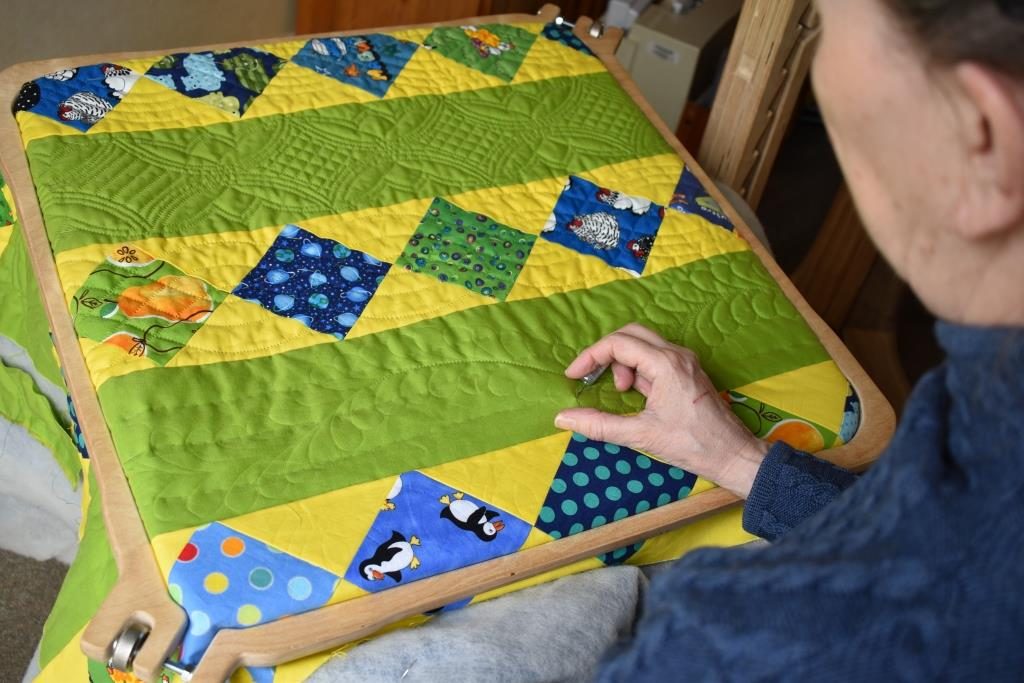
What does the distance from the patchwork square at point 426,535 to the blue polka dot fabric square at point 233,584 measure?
4 cm

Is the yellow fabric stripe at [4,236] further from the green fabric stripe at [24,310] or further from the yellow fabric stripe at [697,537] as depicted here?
the yellow fabric stripe at [697,537]

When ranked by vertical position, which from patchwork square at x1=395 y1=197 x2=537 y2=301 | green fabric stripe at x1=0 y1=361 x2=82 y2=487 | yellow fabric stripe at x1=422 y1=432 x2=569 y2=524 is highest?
patchwork square at x1=395 y1=197 x2=537 y2=301

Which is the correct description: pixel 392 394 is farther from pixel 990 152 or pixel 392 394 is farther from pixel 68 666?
pixel 990 152

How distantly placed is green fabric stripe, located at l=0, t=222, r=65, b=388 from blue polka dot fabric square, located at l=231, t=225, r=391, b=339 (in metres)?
0.25

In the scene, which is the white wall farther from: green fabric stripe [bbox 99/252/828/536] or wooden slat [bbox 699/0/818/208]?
green fabric stripe [bbox 99/252/828/536]

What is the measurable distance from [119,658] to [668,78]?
1657mm

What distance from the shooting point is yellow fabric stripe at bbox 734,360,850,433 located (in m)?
1.03

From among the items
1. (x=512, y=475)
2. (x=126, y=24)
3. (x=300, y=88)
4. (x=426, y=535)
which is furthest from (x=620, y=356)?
(x=126, y=24)

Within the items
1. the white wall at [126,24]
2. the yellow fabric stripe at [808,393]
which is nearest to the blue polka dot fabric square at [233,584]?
the yellow fabric stripe at [808,393]

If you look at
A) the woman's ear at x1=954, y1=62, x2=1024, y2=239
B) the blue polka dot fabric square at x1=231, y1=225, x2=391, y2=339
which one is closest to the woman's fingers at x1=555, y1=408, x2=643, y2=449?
the blue polka dot fabric square at x1=231, y1=225, x2=391, y2=339

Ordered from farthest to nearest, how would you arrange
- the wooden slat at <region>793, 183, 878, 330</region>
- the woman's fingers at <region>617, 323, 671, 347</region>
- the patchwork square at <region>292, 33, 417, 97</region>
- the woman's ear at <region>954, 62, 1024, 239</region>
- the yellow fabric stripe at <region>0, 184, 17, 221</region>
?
the wooden slat at <region>793, 183, 878, 330</region> → the patchwork square at <region>292, 33, 417, 97</region> → the yellow fabric stripe at <region>0, 184, 17, 221</region> → the woman's fingers at <region>617, 323, 671, 347</region> → the woman's ear at <region>954, 62, 1024, 239</region>

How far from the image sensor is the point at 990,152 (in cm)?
43

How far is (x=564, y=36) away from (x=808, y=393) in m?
0.69

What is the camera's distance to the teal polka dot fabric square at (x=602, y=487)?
0.90 meters
